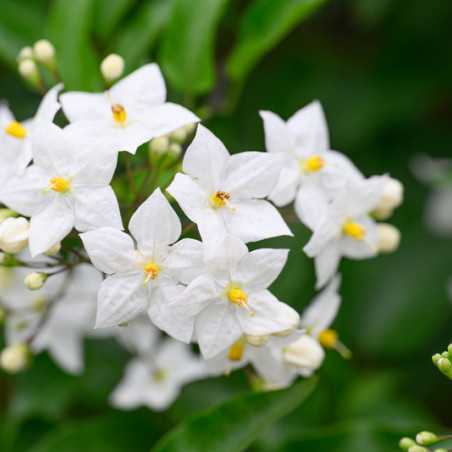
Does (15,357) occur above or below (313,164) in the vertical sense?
below

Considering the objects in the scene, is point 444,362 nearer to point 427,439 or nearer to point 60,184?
point 427,439

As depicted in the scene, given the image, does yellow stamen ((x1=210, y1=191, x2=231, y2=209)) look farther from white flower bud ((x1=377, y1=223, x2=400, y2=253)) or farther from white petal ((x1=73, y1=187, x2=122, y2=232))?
white flower bud ((x1=377, y1=223, x2=400, y2=253))

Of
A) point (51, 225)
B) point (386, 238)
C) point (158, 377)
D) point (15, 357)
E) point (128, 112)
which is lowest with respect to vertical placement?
point (158, 377)

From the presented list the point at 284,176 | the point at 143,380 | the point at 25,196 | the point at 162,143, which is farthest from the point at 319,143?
the point at 143,380

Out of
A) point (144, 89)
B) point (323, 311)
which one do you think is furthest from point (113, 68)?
point (323, 311)

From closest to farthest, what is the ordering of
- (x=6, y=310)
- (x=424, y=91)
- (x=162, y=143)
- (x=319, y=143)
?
(x=162, y=143), (x=319, y=143), (x=6, y=310), (x=424, y=91)

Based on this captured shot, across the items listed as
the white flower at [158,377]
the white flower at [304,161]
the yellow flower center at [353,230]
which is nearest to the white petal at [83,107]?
the white flower at [304,161]

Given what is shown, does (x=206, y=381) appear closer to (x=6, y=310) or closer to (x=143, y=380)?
(x=143, y=380)
